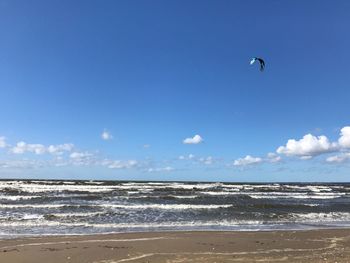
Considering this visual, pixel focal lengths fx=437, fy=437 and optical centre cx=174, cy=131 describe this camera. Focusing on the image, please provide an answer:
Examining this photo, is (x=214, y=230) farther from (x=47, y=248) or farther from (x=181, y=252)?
(x=47, y=248)

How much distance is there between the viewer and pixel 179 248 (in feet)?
43.8

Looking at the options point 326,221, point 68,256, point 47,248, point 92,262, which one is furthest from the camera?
point 326,221

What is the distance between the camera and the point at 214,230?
59.4 ft

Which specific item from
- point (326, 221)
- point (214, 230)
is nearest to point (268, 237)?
point (214, 230)

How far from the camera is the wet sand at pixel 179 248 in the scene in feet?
38.4

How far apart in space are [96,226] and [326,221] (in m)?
12.4

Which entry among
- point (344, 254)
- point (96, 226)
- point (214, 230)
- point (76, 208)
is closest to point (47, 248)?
point (96, 226)

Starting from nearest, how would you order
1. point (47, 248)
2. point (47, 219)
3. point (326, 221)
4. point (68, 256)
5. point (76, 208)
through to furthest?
point (68, 256) < point (47, 248) < point (47, 219) < point (326, 221) < point (76, 208)

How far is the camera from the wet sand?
1171 centimetres

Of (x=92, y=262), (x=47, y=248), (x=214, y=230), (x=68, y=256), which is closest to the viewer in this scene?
(x=92, y=262)

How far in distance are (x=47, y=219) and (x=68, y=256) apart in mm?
9397

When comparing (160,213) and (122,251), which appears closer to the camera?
(122,251)

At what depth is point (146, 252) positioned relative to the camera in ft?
41.4

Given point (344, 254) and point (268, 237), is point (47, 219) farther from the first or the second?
point (344, 254)
